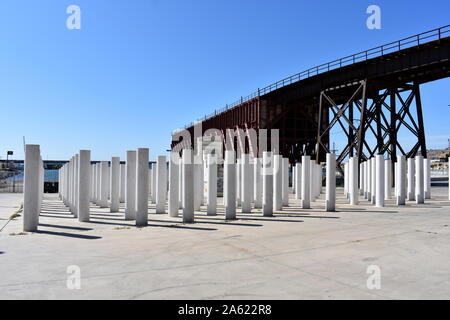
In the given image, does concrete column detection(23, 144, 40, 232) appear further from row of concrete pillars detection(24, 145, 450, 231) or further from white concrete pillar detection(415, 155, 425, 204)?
white concrete pillar detection(415, 155, 425, 204)

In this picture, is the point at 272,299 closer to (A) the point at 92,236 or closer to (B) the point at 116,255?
(B) the point at 116,255

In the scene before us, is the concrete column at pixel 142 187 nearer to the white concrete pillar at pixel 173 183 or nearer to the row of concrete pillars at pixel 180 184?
the row of concrete pillars at pixel 180 184

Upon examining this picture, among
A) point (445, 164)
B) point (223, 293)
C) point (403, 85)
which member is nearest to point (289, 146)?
point (403, 85)

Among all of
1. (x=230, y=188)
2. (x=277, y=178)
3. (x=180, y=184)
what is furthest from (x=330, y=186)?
(x=180, y=184)

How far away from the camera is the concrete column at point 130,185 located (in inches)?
532

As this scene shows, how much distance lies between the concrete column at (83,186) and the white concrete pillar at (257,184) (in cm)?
824

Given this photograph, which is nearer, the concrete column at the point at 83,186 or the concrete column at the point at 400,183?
the concrete column at the point at 83,186

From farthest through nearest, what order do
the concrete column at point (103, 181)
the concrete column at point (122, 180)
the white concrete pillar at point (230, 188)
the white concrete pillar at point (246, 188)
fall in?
the concrete column at point (122, 180)
the concrete column at point (103, 181)
the white concrete pillar at point (246, 188)
the white concrete pillar at point (230, 188)

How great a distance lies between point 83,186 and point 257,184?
8689 mm

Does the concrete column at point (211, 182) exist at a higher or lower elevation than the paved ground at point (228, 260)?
higher

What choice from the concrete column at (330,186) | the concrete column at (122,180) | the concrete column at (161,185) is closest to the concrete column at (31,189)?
the concrete column at (161,185)

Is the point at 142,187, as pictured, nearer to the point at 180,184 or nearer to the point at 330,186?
the point at 180,184

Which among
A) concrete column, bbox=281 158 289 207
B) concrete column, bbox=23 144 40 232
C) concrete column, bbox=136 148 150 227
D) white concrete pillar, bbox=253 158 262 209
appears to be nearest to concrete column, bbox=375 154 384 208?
concrete column, bbox=281 158 289 207

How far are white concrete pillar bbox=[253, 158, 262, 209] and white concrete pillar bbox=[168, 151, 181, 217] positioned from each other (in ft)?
17.6
